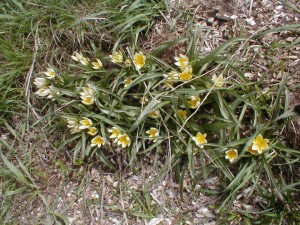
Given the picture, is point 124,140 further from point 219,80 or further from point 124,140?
point 219,80

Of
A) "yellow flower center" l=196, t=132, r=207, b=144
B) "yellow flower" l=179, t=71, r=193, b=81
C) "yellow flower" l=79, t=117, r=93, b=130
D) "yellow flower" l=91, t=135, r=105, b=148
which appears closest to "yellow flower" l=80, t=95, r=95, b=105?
"yellow flower" l=79, t=117, r=93, b=130

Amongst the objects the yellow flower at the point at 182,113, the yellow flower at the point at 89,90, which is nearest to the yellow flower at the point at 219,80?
the yellow flower at the point at 182,113

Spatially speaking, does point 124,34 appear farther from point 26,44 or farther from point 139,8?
point 26,44

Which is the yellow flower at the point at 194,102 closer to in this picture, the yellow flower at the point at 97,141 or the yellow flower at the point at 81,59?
the yellow flower at the point at 97,141

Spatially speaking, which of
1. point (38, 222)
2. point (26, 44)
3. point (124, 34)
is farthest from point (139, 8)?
point (38, 222)

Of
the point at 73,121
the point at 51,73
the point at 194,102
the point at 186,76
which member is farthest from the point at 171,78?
the point at 51,73
